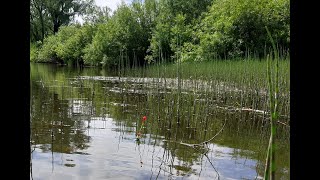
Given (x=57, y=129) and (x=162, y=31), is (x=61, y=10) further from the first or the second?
(x=57, y=129)

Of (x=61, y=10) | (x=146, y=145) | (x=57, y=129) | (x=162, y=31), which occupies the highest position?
(x=61, y=10)

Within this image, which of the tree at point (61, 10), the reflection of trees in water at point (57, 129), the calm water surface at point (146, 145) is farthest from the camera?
the tree at point (61, 10)

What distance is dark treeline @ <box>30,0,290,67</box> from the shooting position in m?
22.5

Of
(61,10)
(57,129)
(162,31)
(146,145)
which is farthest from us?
(61,10)

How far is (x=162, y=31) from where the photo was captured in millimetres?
31062

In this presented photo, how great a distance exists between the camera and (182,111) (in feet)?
31.2

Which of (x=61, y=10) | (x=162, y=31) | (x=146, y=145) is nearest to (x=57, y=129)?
(x=146, y=145)

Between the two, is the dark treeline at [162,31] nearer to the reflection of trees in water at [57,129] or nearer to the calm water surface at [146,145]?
the calm water surface at [146,145]

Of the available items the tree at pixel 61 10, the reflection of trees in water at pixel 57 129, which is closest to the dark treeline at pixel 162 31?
the tree at pixel 61 10

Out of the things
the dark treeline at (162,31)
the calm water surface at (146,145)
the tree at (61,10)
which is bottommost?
the calm water surface at (146,145)

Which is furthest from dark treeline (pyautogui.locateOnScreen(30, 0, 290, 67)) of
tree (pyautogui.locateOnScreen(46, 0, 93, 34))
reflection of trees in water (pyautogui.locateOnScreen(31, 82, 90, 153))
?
reflection of trees in water (pyautogui.locateOnScreen(31, 82, 90, 153))

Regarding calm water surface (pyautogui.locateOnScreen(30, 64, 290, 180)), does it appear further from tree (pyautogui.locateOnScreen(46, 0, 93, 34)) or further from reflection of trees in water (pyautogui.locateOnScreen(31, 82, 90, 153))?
tree (pyautogui.locateOnScreen(46, 0, 93, 34))

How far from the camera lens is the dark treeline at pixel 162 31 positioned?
73.8ft
